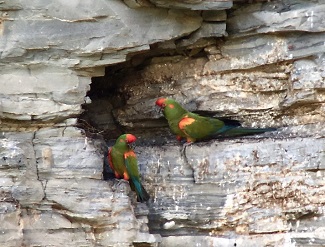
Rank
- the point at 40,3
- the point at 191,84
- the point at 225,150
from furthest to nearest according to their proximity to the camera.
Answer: the point at 191,84 < the point at 225,150 < the point at 40,3

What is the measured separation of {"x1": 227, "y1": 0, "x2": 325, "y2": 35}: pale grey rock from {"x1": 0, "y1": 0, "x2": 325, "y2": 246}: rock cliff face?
0.01m

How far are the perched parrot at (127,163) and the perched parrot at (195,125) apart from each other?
1.60ft

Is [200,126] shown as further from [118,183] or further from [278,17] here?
[278,17]

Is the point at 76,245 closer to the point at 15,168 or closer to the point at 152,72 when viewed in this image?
the point at 15,168

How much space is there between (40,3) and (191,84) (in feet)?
6.14

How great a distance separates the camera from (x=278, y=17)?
7129mm

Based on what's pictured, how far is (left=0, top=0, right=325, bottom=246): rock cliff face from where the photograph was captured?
22.2ft

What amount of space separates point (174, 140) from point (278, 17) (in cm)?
171

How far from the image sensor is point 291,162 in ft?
23.1

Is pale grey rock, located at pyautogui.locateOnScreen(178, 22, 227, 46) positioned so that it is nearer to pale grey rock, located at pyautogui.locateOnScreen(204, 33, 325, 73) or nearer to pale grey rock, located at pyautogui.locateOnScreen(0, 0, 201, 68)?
pale grey rock, located at pyautogui.locateOnScreen(204, 33, 325, 73)

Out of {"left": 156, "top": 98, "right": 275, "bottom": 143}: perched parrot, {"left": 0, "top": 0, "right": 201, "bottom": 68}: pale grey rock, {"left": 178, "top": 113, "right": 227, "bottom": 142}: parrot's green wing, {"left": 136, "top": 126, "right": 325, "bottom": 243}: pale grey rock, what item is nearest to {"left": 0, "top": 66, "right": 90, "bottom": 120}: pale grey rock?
{"left": 0, "top": 0, "right": 201, "bottom": 68}: pale grey rock

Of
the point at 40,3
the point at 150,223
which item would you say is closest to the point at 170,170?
the point at 150,223

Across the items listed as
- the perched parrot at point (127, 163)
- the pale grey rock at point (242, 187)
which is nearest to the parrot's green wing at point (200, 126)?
the pale grey rock at point (242, 187)

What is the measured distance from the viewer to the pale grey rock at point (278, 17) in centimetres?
707
